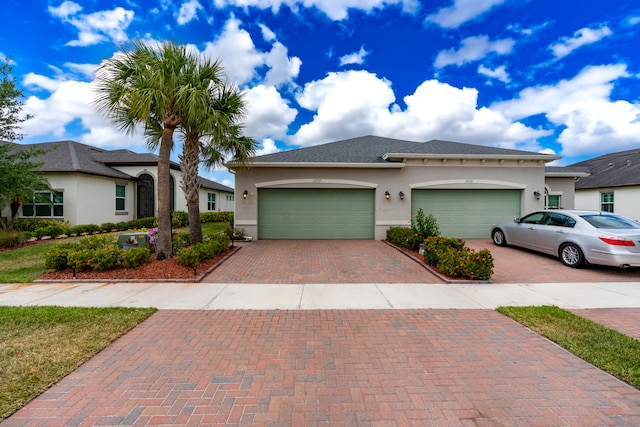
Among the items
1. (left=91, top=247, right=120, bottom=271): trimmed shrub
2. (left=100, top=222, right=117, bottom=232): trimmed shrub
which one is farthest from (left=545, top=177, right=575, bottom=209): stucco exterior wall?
(left=100, top=222, right=117, bottom=232): trimmed shrub

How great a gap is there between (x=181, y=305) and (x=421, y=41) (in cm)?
1387

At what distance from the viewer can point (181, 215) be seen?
17.8 meters

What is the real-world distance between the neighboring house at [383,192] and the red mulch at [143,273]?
5334 millimetres

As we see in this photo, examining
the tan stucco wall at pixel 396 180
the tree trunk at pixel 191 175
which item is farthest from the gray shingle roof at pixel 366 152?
the tree trunk at pixel 191 175

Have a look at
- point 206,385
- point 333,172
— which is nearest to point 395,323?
point 206,385

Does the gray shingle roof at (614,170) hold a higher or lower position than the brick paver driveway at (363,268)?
higher

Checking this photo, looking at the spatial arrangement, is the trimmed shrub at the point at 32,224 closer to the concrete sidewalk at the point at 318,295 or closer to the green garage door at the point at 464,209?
the concrete sidewalk at the point at 318,295

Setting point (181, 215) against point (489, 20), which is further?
point (181, 215)

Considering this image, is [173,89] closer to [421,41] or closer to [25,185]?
[25,185]

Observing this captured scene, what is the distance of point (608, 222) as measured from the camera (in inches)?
286

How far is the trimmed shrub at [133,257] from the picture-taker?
264 inches

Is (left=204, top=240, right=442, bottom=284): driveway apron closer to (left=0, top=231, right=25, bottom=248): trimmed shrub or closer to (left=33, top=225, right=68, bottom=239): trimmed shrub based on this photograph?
(left=0, top=231, right=25, bottom=248): trimmed shrub

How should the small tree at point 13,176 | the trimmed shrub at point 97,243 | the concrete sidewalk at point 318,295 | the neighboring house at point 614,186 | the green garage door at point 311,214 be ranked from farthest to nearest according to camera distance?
the neighboring house at point 614,186
the green garage door at point 311,214
the small tree at point 13,176
the trimmed shrub at point 97,243
the concrete sidewalk at point 318,295

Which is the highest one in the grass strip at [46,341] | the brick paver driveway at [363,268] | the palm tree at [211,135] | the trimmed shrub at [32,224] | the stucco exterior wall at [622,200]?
the palm tree at [211,135]
